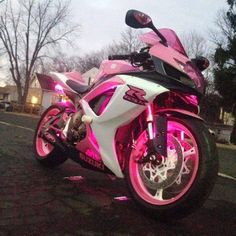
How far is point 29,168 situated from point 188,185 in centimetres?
244

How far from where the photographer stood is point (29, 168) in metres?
5.07

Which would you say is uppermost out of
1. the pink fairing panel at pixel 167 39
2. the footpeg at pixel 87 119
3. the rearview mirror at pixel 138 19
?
the rearview mirror at pixel 138 19

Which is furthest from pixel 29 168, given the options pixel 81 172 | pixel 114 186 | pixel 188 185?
pixel 188 185

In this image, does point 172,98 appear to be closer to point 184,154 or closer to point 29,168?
point 184,154

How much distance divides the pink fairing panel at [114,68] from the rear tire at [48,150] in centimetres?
Answer: 108

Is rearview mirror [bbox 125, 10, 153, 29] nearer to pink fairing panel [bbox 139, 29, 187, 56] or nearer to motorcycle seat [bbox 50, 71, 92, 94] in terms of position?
pink fairing panel [bbox 139, 29, 187, 56]

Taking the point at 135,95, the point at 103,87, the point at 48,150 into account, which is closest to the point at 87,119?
the point at 103,87

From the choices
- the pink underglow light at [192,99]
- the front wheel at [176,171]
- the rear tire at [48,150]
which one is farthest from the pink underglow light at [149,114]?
the rear tire at [48,150]

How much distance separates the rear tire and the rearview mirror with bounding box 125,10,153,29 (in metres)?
1.85

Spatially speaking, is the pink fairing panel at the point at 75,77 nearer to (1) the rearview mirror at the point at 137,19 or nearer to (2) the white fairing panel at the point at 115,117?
(2) the white fairing panel at the point at 115,117

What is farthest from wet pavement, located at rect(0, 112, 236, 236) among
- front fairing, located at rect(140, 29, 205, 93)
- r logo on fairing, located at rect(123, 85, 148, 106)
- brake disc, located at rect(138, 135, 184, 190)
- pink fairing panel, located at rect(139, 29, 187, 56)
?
pink fairing panel, located at rect(139, 29, 187, 56)

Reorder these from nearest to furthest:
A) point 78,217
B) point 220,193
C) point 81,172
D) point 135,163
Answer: point 78,217 → point 135,163 → point 220,193 → point 81,172

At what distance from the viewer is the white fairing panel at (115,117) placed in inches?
141

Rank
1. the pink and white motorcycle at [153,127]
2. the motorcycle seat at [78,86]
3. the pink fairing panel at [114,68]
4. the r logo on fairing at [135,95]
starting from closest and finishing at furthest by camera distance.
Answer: the pink and white motorcycle at [153,127], the r logo on fairing at [135,95], the pink fairing panel at [114,68], the motorcycle seat at [78,86]
